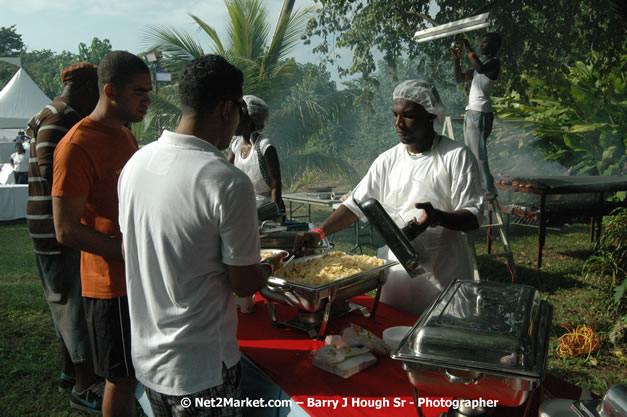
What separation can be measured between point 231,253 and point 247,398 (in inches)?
28.0

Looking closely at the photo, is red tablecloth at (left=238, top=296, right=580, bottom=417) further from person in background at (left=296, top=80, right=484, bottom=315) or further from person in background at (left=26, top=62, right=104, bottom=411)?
person in background at (left=26, top=62, right=104, bottom=411)

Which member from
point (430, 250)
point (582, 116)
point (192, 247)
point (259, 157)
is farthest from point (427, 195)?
point (582, 116)

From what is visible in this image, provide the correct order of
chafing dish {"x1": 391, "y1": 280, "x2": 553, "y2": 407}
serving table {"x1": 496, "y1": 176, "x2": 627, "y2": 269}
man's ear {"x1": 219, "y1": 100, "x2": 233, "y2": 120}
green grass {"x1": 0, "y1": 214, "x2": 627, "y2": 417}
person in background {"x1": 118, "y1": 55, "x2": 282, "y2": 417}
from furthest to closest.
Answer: serving table {"x1": 496, "y1": 176, "x2": 627, "y2": 269} < green grass {"x1": 0, "y1": 214, "x2": 627, "y2": 417} < man's ear {"x1": 219, "y1": 100, "x2": 233, "y2": 120} < person in background {"x1": 118, "y1": 55, "x2": 282, "y2": 417} < chafing dish {"x1": 391, "y1": 280, "x2": 553, "y2": 407}

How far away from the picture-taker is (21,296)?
15.7 ft

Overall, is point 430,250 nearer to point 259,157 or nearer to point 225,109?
point 225,109

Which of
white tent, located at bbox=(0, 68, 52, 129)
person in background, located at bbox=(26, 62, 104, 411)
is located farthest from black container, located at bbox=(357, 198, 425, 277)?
white tent, located at bbox=(0, 68, 52, 129)

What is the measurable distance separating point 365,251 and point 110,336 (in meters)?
4.98

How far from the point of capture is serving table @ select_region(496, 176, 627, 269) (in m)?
5.04

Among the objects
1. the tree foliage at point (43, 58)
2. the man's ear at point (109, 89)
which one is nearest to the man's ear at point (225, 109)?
the man's ear at point (109, 89)

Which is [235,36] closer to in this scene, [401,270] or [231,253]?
[401,270]

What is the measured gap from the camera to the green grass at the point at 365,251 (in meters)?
2.89

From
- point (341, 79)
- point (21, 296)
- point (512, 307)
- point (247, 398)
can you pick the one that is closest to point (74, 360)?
point (247, 398)

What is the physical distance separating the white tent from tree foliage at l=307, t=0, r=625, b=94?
10.3 meters

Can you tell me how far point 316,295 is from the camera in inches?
67.3
